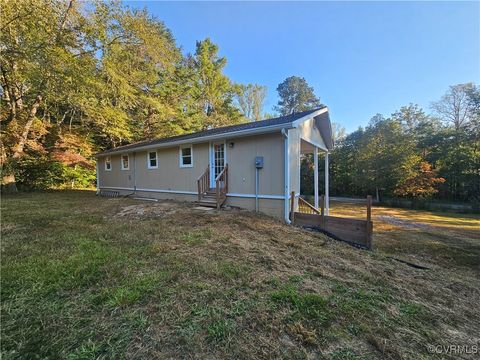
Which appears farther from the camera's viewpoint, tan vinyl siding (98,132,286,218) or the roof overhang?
tan vinyl siding (98,132,286,218)

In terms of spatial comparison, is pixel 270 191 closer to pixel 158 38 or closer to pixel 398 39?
pixel 398 39

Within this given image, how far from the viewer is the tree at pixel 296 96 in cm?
3056

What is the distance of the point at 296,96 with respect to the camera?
101 feet

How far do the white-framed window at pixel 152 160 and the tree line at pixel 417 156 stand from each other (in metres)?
15.0

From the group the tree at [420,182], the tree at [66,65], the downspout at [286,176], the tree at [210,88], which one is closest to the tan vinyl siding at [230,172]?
the downspout at [286,176]

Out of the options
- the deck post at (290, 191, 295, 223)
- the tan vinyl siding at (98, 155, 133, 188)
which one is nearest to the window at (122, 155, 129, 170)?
the tan vinyl siding at (98, 155, 133, 188)

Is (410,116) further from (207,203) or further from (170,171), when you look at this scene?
(170,171)

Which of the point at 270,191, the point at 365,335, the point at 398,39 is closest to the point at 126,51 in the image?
the point at 270,191

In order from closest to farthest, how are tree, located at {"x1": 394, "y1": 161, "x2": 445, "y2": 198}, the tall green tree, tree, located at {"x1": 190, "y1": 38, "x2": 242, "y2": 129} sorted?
tree, located at {"x1": 394, "y1": 161, "x2": 445, "y2": 198}, tree, located at {"x1": 190, "y1": 38, "x2": 242, "y2": 129}, the tall green tree

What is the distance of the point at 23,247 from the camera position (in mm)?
3736

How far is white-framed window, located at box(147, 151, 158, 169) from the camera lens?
36.0ft

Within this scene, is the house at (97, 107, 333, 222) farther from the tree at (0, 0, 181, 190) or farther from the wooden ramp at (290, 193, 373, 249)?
the tree at (0, 0, 181, 190)

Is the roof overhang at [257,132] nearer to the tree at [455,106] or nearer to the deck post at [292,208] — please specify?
the deck post at [292,208]

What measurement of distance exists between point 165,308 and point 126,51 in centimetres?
1485
